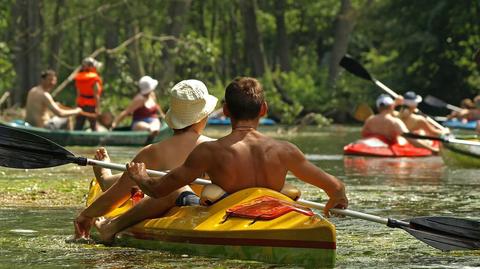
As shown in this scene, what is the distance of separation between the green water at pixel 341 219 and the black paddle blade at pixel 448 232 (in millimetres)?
68

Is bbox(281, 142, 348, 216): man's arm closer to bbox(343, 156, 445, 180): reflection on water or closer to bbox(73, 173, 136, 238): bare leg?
bbox(73, 173, 136, 238): bare leg

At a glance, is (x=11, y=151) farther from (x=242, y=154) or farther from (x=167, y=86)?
(x=167, y=86)

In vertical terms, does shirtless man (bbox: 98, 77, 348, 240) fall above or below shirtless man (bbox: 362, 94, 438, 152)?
above

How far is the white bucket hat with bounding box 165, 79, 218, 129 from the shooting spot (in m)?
9.03

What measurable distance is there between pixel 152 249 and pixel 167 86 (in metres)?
26.0

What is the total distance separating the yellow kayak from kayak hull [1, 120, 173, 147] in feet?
43.0

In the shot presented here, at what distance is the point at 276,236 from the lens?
7863 millimetres

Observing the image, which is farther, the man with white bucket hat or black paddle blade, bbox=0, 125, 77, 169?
black paddle blade, bbox=0, 125, 77, 169

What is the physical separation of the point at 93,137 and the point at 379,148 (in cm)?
441

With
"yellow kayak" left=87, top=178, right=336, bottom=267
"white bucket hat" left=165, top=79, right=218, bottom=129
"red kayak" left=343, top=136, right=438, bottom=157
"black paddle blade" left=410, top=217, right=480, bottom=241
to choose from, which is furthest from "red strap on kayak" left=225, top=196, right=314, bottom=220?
"red kayak" left=343, top=136, right=438, bottom=157

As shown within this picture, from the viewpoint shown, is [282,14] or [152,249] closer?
[152,249]

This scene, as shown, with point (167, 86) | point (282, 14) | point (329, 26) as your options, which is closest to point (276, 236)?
point (167, 86)

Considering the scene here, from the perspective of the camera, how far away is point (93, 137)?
22.0m

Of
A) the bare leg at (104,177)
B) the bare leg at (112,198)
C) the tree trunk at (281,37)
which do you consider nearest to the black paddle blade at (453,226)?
the bare leg at (112,198)
